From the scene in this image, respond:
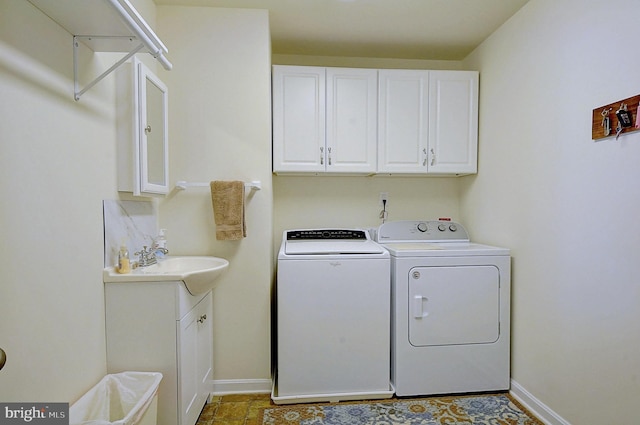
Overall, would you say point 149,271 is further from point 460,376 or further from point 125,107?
point 460,376

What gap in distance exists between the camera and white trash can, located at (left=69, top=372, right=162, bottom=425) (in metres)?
1.25

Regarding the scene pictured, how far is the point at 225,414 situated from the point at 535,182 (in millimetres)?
2355

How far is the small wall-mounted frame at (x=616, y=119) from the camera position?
1350mm

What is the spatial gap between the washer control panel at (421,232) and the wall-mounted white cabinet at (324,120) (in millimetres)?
506

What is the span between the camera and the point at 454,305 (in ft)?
6.72

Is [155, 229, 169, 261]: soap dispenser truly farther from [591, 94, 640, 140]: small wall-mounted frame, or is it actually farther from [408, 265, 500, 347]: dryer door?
[591, 94, 640, 140]: small wall-mounted frame

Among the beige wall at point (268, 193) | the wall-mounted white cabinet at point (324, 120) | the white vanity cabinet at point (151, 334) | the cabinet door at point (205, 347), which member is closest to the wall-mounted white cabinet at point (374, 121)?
the wall-mounted white cabinet at point (324, 120)

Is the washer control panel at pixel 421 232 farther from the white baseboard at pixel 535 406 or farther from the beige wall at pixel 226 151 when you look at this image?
the white baseboard at pixel 535 406

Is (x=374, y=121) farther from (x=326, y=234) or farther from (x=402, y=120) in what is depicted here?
(x=326, y=234)

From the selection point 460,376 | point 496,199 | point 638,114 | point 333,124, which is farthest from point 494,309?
point 333,124

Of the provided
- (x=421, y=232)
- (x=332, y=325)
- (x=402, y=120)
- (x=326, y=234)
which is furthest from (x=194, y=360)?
(x=402, y=120)

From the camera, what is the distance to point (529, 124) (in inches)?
76.5

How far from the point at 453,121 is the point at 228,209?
1.83 metres

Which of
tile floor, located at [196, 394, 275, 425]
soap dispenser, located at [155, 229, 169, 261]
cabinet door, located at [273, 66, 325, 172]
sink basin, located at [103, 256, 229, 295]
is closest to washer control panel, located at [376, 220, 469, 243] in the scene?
cabinet door, located at [273, 66, 325, 172]
